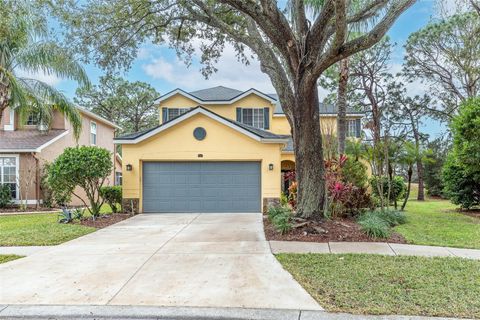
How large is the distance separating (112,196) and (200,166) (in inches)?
148

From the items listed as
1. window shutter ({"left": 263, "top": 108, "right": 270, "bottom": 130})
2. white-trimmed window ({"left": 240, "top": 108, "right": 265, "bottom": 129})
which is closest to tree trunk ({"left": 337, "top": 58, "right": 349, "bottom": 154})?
window shutter ({"left": 263, "top": 108, "right": 270, "bottom": 130})

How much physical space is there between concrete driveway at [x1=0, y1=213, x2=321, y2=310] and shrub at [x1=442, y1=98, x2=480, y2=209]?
8650 millimetres

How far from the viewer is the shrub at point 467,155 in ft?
40.0

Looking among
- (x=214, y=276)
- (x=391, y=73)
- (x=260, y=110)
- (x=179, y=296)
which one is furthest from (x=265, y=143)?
(x=391, y=73)

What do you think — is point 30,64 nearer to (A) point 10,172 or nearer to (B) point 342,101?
(A) point 10,172

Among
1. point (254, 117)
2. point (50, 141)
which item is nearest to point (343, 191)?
point (254, 117)

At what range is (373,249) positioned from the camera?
739 centimetres

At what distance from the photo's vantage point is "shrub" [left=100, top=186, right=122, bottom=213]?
45.2ft

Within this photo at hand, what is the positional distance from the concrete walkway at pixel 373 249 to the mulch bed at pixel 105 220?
234 inches

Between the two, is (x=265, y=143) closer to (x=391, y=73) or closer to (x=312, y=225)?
(x=312, y=225)

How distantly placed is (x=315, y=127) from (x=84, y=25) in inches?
313

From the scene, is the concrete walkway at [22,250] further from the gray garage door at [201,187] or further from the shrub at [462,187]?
the shrub at [462,187]

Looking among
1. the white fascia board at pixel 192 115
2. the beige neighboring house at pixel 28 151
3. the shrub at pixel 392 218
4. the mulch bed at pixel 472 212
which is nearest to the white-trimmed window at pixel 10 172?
the beige neighboring house at pixel 28 151

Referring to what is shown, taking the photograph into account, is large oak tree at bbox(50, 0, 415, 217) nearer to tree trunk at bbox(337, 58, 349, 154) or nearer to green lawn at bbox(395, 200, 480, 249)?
green lawn at bbox(395, 200, 480, 249)
